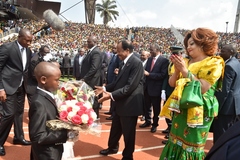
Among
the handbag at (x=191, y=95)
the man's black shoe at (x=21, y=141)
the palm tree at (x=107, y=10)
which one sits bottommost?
the man's black shoe at (x=21, y=141)

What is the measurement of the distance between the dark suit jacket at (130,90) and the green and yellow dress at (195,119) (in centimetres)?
101

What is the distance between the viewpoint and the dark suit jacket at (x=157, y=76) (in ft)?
17.6

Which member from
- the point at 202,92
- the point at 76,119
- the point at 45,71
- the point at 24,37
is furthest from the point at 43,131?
the point at 24,37

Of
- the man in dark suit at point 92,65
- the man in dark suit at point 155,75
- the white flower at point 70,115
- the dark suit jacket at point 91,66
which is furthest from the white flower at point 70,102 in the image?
the man in dark suit at point 155,75

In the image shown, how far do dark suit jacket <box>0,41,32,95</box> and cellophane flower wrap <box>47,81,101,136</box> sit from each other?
1.85 m

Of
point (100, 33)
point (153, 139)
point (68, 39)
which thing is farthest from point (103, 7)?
point (153, 139)

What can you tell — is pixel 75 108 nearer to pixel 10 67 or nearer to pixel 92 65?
pixel 10 67

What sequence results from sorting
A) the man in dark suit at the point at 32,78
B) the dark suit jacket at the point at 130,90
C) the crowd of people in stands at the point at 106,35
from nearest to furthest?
1. the dark suit jacket at the point at 130,90
2. the man in dark suit at the point at 32,78
3. the crowd of people in stands at the point at 106,35

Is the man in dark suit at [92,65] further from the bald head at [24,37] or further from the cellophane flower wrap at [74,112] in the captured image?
the cellophane flower wrap at [74,112]

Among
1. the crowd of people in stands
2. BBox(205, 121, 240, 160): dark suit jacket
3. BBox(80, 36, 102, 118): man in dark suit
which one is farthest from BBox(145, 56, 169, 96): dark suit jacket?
the crowd of people in stands

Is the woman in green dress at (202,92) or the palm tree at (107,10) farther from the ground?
the palm tree at (107,10)

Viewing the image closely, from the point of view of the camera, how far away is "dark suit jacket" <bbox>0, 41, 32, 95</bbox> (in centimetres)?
380

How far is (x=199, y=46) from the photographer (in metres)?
2.50

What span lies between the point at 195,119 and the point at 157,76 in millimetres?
2998
